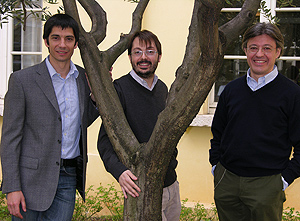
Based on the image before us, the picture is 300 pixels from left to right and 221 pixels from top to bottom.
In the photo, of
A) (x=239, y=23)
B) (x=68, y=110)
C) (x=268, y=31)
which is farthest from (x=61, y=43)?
(x=268, y=31)

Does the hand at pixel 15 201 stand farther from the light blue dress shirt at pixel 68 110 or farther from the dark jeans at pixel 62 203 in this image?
the light blue dress shirt at pixel 68 110

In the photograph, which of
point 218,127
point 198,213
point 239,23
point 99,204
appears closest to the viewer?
point 239,23

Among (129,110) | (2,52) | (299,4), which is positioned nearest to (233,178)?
(129,110)

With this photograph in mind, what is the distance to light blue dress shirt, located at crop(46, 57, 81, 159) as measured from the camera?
2861mm

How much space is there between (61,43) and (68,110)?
46 cm

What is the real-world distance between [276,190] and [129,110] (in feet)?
3.76

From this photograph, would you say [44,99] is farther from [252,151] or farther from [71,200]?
[252,151]

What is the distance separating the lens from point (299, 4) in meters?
5.30

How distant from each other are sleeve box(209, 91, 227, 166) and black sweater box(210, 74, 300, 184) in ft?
0.48

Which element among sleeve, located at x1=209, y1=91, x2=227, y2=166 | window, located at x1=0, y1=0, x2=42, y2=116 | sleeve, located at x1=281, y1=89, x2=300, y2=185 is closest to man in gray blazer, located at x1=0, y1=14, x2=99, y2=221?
sleeve, located at x1=209, y1=91, x2=227, y2=166

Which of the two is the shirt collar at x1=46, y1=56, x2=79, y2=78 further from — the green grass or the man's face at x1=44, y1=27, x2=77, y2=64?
the green grass

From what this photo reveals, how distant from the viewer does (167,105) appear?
248 cm

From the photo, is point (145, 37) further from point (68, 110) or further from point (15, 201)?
point (15, 201)

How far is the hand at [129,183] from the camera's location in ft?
8.42
